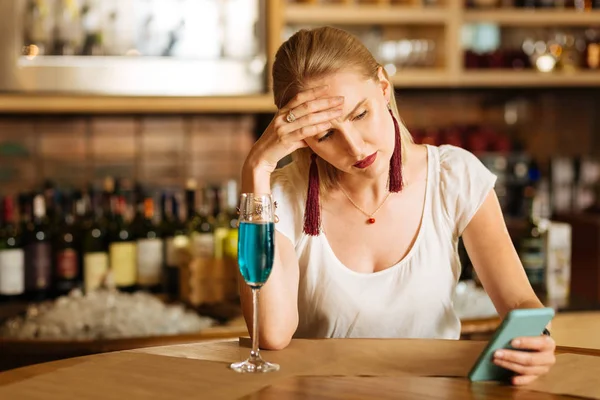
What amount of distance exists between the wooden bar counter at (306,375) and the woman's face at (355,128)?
1.18 feet

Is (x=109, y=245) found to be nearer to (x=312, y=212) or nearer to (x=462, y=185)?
(x=312, y=212)

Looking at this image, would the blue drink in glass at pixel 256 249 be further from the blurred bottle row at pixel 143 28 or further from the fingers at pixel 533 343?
the blurred bottle row at pixel 143 28

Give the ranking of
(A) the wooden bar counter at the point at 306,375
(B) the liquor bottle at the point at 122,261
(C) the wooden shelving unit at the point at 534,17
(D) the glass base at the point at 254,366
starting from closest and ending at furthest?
(A) the wooden bar counter at the point at 306,375, (D) the glass base at the point at 254,366, (B) the liquor bottle at the point at 122,261, (C) the wooden shelving unit at the point at 534,17

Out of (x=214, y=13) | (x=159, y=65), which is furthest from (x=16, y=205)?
(x=214, y=13)

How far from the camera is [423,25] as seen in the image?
12.9 feet

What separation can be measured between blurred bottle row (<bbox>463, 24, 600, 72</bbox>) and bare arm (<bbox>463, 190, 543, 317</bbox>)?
2.32 m

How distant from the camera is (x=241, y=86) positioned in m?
3.30

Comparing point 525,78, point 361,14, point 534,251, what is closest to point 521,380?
point 534,251

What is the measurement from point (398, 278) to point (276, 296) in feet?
0.96

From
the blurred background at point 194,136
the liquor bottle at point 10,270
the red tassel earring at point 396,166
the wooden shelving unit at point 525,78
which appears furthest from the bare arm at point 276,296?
the wooden shelving unit at point 525,78

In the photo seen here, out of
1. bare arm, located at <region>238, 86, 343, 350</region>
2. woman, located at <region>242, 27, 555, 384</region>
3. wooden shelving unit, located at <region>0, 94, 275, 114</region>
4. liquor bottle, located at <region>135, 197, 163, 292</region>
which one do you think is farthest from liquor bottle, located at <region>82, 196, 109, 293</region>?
bare arm, located at <region>238, 86, 343, 350</region>

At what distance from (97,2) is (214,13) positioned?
444 millimetres

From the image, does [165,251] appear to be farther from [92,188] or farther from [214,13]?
[214,13]

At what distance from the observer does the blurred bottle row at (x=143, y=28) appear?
3.12 meters
